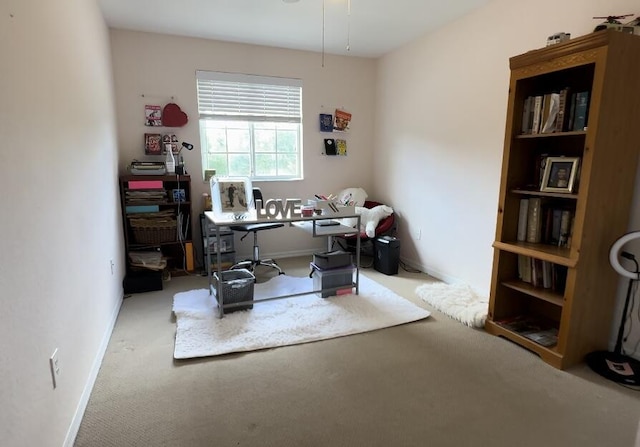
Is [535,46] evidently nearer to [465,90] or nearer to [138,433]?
[465,90]

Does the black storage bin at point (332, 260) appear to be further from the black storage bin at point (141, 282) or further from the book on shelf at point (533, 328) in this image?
the black storage bin at point (141, 282)

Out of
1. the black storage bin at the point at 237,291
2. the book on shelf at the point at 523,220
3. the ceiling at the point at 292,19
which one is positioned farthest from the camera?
the ceiling at the point at 292,19

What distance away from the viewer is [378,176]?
4.97 meters

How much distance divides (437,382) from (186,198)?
303 cm

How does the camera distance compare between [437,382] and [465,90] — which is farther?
[465,90]

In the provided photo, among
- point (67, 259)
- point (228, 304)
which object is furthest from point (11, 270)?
point (228, 304)

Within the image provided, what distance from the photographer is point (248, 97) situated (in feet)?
14.2

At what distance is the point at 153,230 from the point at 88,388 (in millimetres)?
2000

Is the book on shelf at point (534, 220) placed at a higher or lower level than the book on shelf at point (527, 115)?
lower

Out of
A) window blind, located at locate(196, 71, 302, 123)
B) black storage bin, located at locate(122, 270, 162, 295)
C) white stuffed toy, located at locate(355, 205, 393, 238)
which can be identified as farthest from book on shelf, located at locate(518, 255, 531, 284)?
black storage bin, located at locate(122, 270, 162, 295)

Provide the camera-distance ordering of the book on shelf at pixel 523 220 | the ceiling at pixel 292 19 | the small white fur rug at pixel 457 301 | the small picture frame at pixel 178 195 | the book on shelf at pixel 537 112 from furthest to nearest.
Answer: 1. the small picture frame at pixel 178 195
2. the ceiling at pixel 292 19
3. the small white fur rug at pixel 457 301
4. the book on shelf at pixel 523 220
5. the book on shelf at pixel 537 112

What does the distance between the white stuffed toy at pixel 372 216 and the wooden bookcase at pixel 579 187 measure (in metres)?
1.64

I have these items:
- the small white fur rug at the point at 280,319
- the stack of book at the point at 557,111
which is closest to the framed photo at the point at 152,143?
the small white fur rug at the point at 280,319

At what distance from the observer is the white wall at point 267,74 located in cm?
385
